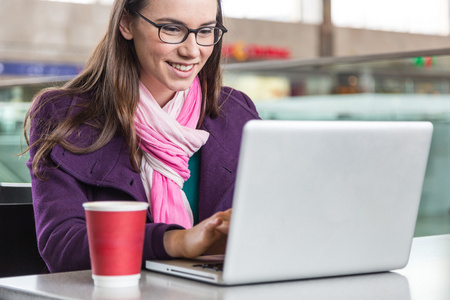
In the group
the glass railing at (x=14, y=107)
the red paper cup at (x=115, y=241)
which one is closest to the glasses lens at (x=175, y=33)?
the red paper cup at (x=115, y=241)

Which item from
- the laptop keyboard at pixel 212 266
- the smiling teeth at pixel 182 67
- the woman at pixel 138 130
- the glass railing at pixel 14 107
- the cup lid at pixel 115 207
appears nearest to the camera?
the cup lid at pixel 115 207

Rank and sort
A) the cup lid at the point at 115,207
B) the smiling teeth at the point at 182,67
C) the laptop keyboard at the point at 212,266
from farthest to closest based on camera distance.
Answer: the smiling teeth at the point at 182,67 → the laptop keyboard at the point at 212,266 → the cup lid at the point at 115,207

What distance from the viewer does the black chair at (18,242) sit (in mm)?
1646

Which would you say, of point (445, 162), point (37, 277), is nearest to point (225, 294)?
point (37, 277)

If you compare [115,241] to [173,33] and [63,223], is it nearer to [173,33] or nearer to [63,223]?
[63,223]

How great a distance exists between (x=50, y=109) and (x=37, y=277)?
0.54m

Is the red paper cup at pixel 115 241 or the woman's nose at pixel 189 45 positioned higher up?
the woman's nose at pixel 189 45

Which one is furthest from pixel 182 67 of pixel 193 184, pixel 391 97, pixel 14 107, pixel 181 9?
pixel 14 107

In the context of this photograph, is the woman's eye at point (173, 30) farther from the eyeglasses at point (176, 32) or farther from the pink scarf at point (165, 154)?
the pink scarf at point (165, 154)

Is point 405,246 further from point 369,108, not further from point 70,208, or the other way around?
point 369,108

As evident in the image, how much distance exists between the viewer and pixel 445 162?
10.6 ft

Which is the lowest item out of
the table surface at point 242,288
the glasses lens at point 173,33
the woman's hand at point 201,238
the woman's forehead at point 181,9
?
the table surface at point 242,288

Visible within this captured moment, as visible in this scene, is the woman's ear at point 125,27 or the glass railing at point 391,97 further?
the glass railing at point 391,97

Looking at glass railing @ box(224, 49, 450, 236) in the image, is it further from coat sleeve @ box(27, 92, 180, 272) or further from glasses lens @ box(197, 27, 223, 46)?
coat sleeve @ box(27, 92, 180, 272)
